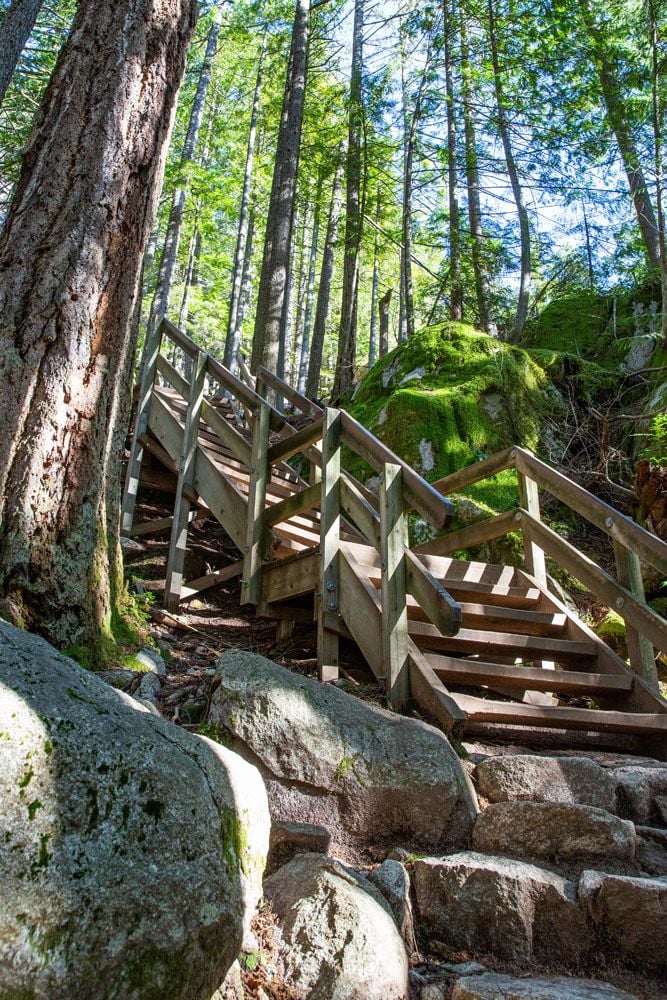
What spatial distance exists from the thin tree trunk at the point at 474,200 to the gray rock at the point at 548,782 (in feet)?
32.9

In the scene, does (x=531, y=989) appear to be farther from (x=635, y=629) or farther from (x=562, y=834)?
(x=635, y=629)

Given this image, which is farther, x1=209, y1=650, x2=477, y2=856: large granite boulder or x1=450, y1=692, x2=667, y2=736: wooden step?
x1=450, y1=692, x2=667, y2=736: wooden step

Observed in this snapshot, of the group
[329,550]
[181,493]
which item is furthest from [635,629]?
[181,493]

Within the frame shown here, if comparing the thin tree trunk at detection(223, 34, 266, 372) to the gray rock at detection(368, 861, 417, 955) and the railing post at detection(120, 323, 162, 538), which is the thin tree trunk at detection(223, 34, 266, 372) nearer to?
the railing post at detection(120, 323, 162, 538)

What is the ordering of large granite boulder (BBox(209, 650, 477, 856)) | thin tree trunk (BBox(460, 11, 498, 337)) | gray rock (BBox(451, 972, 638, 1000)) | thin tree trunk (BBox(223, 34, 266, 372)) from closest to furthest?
gray rock (BBox(451, 972, 638, 1000)) < large granite boulder (BBox(209, 650, 477, 856)) < thin tree trunk (BBox(460, 11, 498, 337)) < thin tree trunk (BBox(223, 34, 266, 372))

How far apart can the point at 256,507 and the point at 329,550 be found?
1.17m

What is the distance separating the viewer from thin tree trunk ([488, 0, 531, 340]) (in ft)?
38.8

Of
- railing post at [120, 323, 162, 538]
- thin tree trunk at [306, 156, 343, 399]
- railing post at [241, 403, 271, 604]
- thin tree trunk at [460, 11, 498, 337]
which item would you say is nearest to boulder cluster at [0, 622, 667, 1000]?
railing post at [241, 403, 271, 604]

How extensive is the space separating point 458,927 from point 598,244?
1381 centimetres

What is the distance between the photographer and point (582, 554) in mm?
4996

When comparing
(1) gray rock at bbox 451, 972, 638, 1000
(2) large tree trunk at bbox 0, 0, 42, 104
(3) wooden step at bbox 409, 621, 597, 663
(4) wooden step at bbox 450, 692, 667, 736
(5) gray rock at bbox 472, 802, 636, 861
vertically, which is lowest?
(1) gray rock at bbox 451, 972, 638, 1000

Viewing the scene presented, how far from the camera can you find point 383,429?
8.50 m

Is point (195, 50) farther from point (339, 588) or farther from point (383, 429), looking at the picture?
point (339, 588)

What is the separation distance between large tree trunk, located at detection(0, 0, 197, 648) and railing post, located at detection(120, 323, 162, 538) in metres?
3.58
